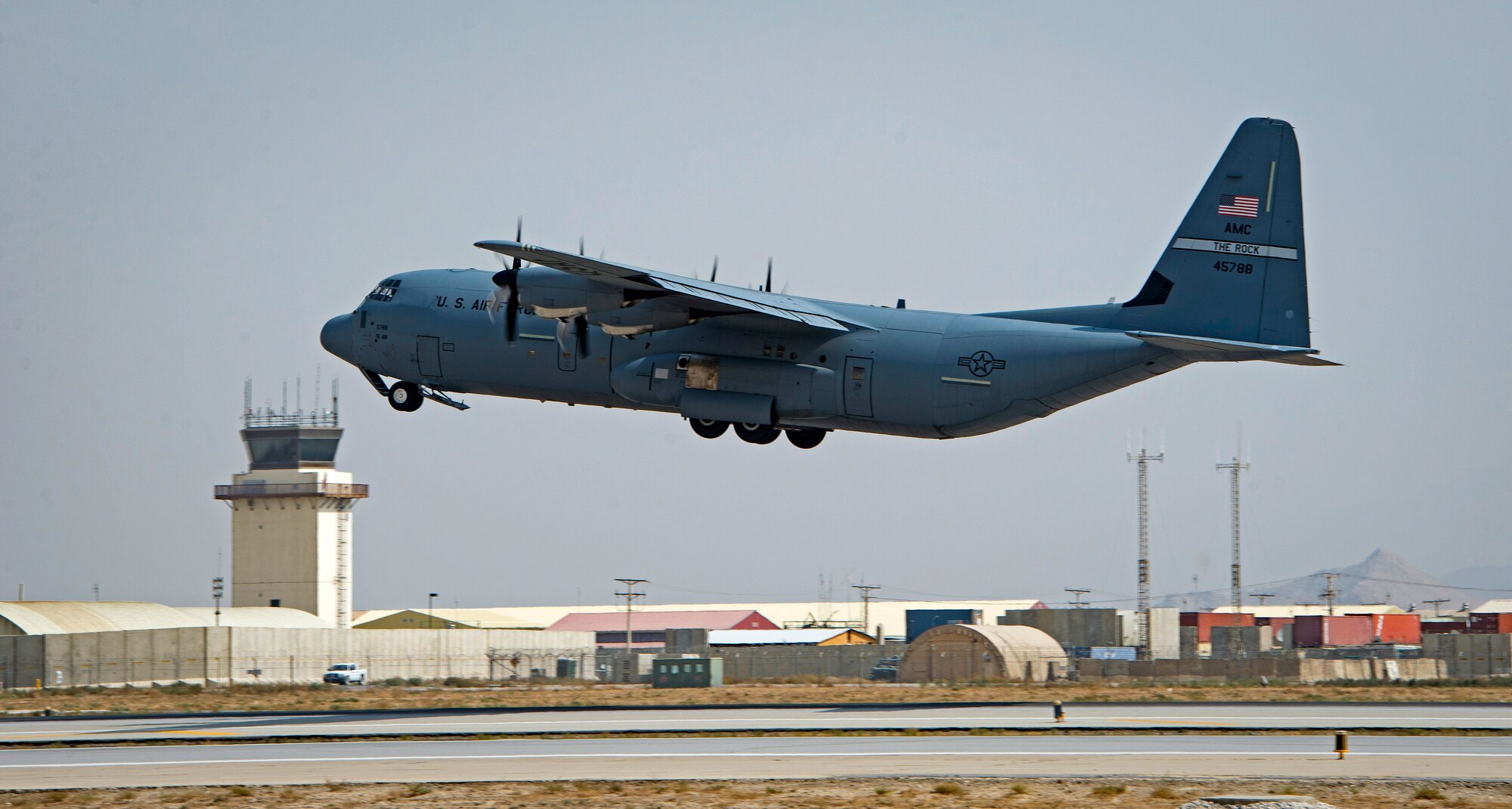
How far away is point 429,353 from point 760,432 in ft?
27.2

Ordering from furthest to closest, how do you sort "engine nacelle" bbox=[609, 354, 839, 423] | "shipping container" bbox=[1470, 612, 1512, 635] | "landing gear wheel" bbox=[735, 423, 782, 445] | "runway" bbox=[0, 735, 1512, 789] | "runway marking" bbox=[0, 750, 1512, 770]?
1. "shipping container" bbox=[1470, 612, 1512, 635]
2. "landing gear wheel" bbox=[735, 423, 782, 445]
3. "engine nacelle" bbox=[609, 354, 839, 423]
4. "runway marking" bbox=[0, 750, 1512, 770]
5. "runway" bbox=[0, 735, 1512, 789]

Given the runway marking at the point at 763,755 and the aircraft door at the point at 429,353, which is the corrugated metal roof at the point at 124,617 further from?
the runway marking at the point at 763,755

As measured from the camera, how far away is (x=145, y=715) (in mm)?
37656

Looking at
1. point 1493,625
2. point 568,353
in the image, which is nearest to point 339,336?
point 568,353

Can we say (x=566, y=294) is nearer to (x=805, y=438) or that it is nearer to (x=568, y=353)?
(x=568, y=353)

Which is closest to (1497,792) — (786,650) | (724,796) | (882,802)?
(882,802)

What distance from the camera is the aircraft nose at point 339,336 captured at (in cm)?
3753

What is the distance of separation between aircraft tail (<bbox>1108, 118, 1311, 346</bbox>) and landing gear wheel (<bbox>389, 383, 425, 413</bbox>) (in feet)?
56.5

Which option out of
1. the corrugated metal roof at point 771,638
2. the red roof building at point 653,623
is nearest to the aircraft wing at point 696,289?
the corrugated metal roof at point 771,638

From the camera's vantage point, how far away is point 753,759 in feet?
76.9

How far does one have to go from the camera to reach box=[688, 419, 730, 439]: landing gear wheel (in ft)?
115

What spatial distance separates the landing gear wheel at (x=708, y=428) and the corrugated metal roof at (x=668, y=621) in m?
84.4

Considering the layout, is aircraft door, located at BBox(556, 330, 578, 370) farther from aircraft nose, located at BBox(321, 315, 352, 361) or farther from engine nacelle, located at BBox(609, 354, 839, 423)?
aircraft nose, located at BBox(321, 315, 352, 361)

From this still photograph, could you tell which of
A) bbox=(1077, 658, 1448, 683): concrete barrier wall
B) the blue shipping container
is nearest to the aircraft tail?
bbox=(1077, 658, 1448, 683): concrete barrier wall
